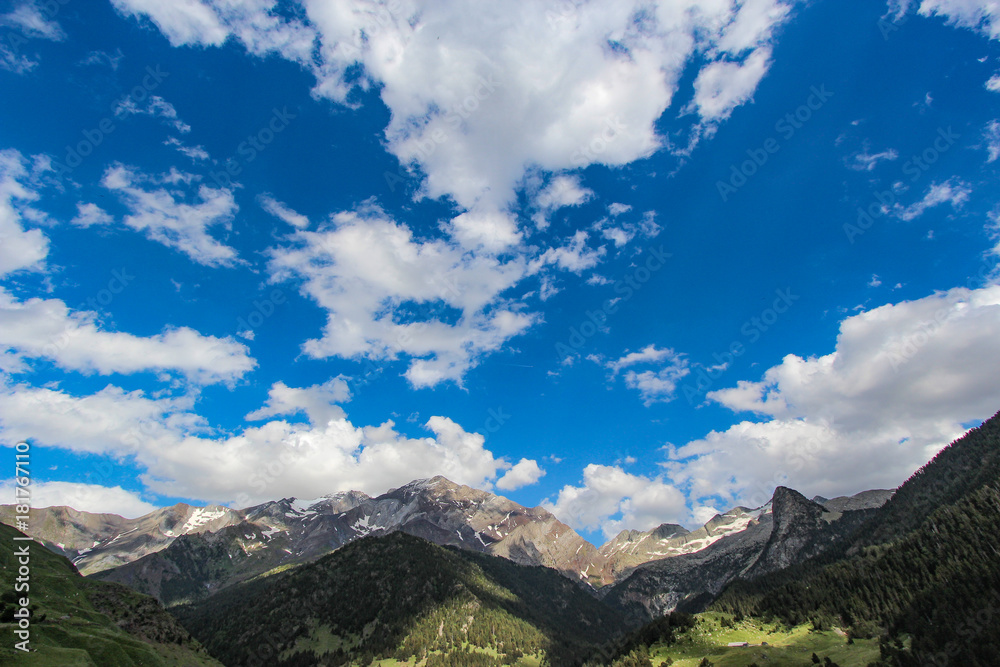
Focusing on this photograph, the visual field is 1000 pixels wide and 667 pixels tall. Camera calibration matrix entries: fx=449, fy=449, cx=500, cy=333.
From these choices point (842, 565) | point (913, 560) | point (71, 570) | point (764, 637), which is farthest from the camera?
point (842, 565)

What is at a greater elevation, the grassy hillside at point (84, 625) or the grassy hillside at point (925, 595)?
the grassy hillside at point (84, 625)

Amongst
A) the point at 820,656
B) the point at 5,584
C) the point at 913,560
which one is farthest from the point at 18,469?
the point at 913,560

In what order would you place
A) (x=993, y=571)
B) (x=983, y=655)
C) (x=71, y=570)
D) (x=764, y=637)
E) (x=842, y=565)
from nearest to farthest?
1. (x=983, y=655)
2. (x=993, y=571)
3. (x=764, y=637)
4. (x=71, y=570)
5. (x=842, y=565)

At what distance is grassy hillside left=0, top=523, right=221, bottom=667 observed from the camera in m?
87.5

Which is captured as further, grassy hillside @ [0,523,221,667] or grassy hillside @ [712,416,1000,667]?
grassy hillside @ [712,416,1000,667]

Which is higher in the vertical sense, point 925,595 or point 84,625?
point 84,625

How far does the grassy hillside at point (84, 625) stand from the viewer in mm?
87500

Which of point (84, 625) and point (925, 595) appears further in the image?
point (925, 595)

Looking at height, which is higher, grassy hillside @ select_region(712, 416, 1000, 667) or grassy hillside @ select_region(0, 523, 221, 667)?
grassy hillside @ select_region(0, 523, 221, 667)

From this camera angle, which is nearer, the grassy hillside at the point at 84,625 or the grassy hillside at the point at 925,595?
the grassy hillside at the point at 84,625

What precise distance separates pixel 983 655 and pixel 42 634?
19822 centimetres

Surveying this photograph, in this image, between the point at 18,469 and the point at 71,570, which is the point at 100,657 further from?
the point at 71,570

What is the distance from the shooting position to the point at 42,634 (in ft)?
314

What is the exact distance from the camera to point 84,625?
365 ft
